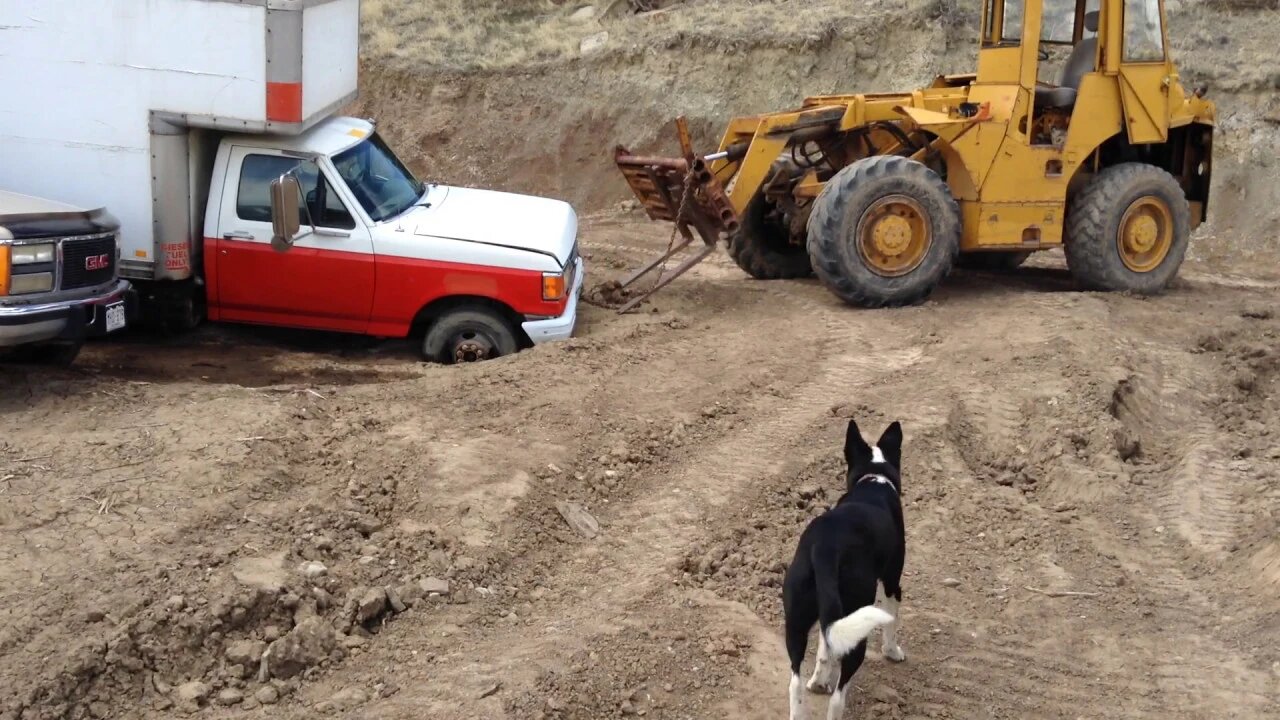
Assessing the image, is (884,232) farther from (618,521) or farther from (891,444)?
(891,444)

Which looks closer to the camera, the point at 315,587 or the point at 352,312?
the point at 315,587

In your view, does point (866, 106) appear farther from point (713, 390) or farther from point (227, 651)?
point (227, 651)

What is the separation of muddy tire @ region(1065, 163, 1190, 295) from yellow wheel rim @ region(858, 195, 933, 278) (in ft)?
5.42

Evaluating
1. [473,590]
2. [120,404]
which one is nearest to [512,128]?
[120,404]

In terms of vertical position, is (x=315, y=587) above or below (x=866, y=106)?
below

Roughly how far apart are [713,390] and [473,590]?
321 cm

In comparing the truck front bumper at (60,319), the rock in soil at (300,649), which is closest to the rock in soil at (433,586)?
the rock in soil at (300,649)

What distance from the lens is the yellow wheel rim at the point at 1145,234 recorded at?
12.2m

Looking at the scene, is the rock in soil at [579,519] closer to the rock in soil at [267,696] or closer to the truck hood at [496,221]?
the rock in soil at [267,696]

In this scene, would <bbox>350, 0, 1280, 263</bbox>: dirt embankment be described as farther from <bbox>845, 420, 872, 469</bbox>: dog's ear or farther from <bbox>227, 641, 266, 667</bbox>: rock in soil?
<bbox>227, 641, 266, 667</bbox>: rock in soil

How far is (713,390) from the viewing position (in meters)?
9.08

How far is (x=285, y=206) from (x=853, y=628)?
572 cm

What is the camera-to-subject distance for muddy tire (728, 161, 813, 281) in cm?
1296

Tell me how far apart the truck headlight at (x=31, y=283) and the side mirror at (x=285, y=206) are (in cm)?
146
